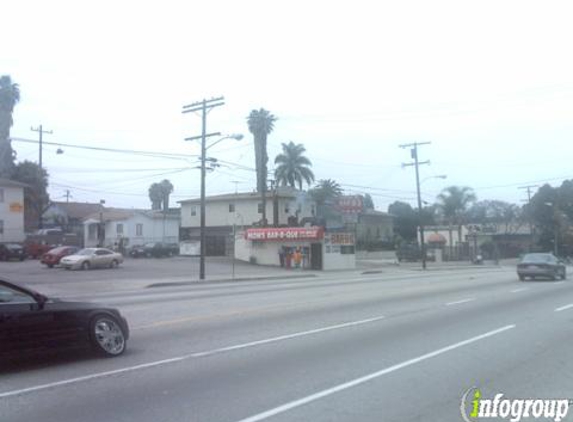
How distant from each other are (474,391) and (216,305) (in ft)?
34.8

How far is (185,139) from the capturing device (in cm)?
3719

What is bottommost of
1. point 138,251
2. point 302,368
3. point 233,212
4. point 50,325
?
point 302,368

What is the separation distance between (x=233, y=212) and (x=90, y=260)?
2914 cm

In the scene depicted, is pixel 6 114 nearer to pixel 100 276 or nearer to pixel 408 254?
pixel 100 276

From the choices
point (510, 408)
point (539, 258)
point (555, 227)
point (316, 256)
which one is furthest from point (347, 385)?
point (555, 227)

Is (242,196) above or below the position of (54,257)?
above

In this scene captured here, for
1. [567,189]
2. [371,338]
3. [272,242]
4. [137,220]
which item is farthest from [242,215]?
[371,338]

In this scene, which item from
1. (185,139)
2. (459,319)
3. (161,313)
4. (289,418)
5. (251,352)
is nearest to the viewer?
(289,418)

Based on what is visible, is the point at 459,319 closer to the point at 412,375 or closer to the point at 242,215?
the point at 412,375

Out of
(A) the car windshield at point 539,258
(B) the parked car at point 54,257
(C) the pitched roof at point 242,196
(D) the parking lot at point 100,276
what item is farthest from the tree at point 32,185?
(A) the car windshield at point 539,258

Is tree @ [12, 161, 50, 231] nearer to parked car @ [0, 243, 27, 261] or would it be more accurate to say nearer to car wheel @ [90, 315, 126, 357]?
parked car @ [0, 243, 27, 261]

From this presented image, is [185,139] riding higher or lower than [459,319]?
higher

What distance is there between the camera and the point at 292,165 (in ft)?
240

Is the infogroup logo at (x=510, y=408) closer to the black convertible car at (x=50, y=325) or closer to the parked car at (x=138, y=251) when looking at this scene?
the black convertible car at (x=50, y=325)
